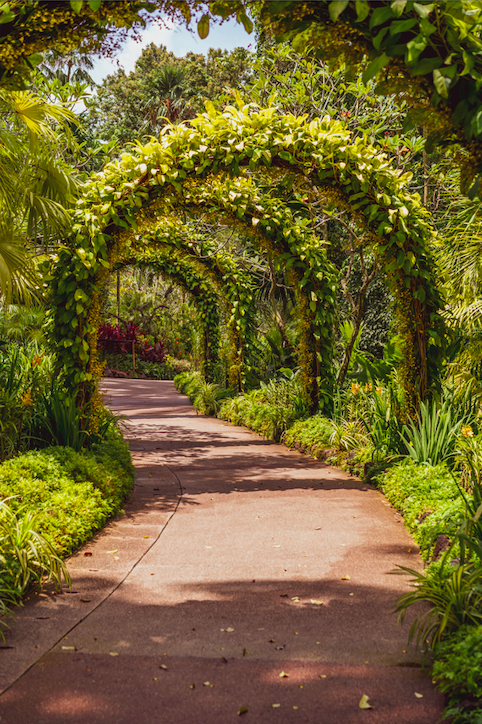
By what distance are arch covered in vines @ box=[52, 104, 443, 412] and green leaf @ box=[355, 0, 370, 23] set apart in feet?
12.7

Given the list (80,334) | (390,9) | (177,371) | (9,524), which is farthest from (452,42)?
(177,371)

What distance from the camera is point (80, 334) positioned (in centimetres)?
682

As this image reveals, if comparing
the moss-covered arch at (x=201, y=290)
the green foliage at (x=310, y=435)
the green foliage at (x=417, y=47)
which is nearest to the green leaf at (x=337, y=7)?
the green foliage at (x=417, y=47)

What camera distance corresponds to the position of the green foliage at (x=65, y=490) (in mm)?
4535

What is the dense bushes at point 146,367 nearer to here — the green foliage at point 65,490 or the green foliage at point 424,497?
the green foliage at point 65,490

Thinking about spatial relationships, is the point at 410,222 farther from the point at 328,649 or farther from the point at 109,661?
the point at 109,661

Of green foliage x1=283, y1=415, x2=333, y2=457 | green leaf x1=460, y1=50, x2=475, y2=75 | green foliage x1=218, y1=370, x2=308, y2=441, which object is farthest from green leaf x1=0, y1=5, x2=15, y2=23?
green foliage x1=218, y1=370, x2=308, y2=441

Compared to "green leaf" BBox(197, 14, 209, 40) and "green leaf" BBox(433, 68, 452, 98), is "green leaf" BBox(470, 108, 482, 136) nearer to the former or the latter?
"green leaf" BBox(433, 68, 452, 98)

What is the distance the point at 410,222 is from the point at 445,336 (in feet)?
4.61

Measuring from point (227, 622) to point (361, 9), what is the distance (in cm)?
321

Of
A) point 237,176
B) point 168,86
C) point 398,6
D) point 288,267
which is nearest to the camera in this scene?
point 398,6

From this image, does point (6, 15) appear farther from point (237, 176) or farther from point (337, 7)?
point (237, 176)

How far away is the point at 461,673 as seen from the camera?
259 centimetres

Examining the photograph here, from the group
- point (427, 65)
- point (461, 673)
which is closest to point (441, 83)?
point (427, 65)
